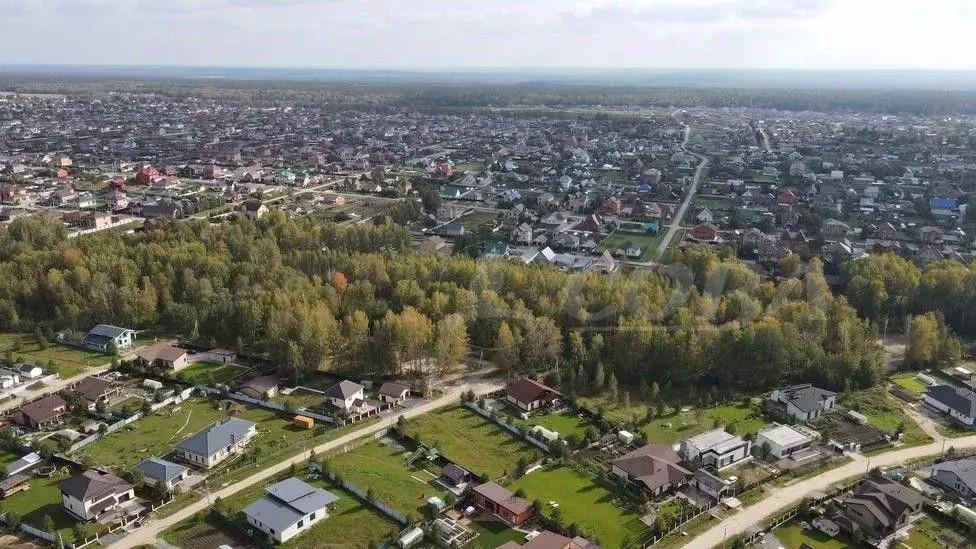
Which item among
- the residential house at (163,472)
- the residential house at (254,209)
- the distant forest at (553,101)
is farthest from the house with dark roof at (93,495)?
the distant forest at (553,101)

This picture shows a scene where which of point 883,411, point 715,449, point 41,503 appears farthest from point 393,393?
point 883,411

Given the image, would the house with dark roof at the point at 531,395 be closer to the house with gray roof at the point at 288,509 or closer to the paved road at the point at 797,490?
the paved road at the point at 797,490

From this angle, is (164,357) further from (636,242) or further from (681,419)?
(636,242)

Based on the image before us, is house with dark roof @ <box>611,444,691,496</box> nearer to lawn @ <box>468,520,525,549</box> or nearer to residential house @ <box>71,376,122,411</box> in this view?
lawn @ <box>468,520,525,549</box>

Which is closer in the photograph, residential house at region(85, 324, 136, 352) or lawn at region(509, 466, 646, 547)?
lawn at region(509, 466, 646, 547)

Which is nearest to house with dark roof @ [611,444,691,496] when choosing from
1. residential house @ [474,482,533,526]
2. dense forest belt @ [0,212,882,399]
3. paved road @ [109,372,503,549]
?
residential house @ [474,482,533,526]
